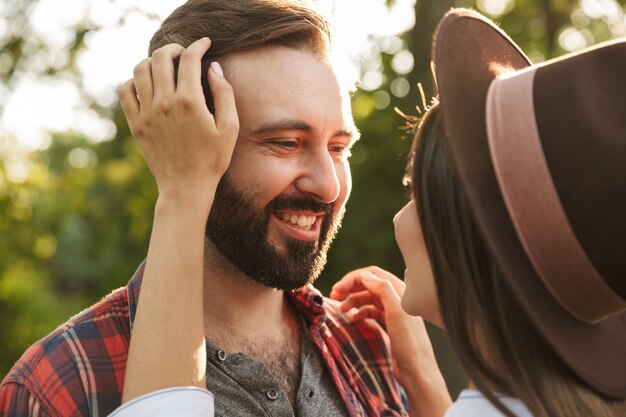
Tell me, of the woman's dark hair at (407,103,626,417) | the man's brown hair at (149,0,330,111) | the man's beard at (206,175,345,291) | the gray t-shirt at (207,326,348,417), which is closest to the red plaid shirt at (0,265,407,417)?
the gray t-shirt at (207,326,348,417)

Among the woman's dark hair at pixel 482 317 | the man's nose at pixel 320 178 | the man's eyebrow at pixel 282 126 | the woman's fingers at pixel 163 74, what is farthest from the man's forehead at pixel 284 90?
the woman's dark hair at pixel 482 317

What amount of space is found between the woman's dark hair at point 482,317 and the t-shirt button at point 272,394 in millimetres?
859

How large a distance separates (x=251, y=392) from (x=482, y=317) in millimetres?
992

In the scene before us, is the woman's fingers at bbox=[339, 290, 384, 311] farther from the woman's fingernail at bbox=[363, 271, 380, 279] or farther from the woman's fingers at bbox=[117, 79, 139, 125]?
the woman's fingers at bbox=[117, 79, 139, 125]

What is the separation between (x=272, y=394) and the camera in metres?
2.73

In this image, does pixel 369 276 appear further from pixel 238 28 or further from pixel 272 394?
pixel 238 28

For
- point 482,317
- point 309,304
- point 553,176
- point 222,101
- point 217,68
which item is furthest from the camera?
point 309,304

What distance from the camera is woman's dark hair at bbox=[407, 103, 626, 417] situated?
6.32ft

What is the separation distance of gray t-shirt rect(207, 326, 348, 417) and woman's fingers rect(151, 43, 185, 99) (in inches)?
32.2

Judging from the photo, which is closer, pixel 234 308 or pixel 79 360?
pixel 79 360

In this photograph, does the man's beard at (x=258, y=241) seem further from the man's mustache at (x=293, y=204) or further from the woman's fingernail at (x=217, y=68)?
the woman's fingernail at (x=217, y=68)

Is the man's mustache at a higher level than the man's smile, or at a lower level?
higher

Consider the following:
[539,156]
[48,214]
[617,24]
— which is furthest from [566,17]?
[48,214]

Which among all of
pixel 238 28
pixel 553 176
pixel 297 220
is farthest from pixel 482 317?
pixel 238 28
